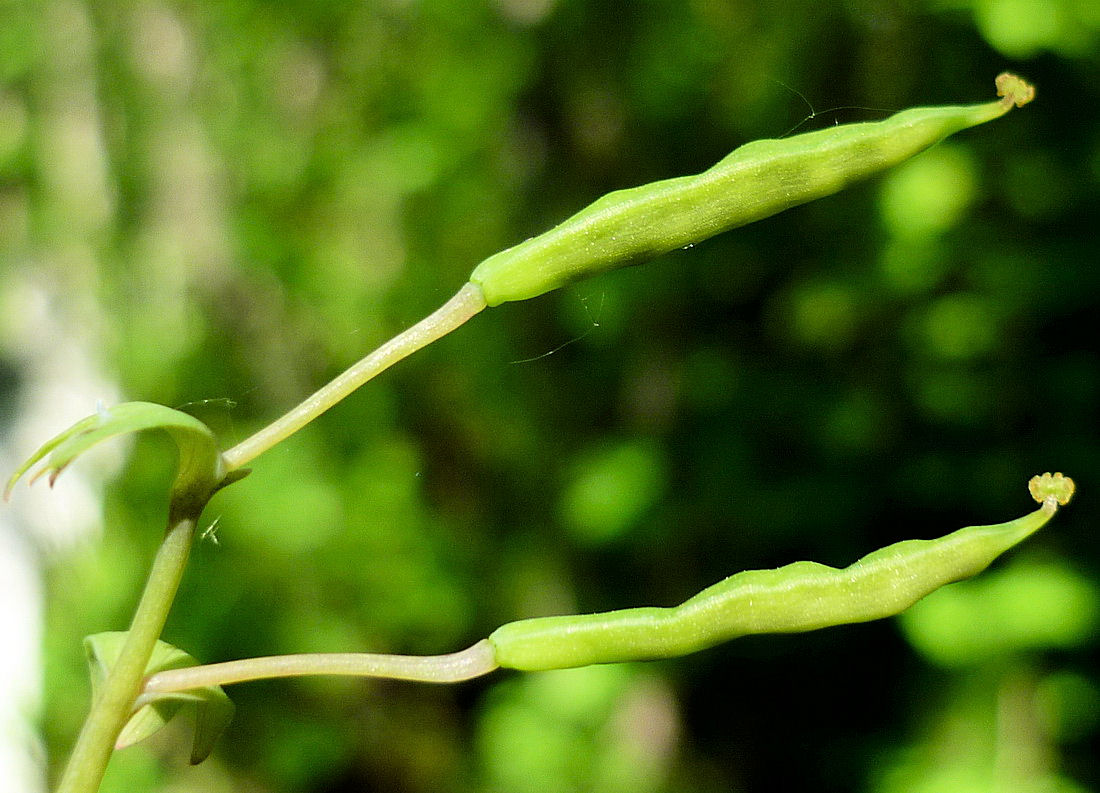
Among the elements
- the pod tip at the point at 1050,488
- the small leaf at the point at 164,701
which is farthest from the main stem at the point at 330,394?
the pod tip at the point at 1050,488

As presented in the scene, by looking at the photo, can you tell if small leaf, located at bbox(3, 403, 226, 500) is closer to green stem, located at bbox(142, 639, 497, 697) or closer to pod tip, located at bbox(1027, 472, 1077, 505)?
green stem, located at bbox(142, 639, 497, 697)

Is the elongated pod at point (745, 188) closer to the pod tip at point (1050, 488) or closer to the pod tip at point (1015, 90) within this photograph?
the pod tip at point (1015, 90)

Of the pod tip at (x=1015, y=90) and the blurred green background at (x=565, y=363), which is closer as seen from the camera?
the pod tip at (x=1015, y=90)

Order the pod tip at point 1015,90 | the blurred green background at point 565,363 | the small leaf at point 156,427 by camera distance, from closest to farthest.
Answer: the small leaf at point 156,427 < the pod tip at point 1015,90 < the blurred green background at point 565,363

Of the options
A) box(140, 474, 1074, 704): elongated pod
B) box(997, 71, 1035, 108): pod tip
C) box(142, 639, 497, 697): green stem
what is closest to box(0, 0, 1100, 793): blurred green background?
box(997, 71, 1035, 108): pod tip

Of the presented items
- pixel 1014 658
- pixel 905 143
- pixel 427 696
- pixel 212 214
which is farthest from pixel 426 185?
pixel 905 143

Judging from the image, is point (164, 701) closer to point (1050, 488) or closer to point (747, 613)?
point (747, 613)
